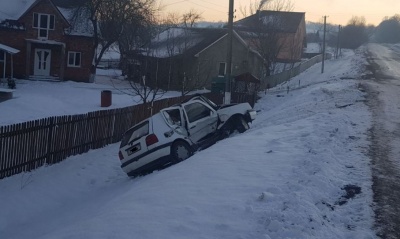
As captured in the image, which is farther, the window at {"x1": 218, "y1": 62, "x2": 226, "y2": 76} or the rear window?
the window at {"x1": 218, "y1": 62, "x2": 226, "y2": 76}

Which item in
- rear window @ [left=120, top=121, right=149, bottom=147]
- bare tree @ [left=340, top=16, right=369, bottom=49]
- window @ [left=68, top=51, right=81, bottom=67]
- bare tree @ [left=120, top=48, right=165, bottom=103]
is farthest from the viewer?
bare tree @ [left=340, top=16, right=369, bottom=49]

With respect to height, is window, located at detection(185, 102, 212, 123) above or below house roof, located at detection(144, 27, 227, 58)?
below

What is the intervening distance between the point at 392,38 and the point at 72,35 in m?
123

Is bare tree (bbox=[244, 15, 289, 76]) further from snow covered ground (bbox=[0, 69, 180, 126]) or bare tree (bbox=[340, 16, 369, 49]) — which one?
bare tree (bbox=[340, 16, 369, 49])

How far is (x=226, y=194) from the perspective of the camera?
6637mm

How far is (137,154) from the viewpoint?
460 inches

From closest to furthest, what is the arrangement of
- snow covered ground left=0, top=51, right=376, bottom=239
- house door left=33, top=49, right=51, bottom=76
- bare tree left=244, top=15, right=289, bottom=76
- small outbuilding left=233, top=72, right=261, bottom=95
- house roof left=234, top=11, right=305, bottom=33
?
1. snow covered ground left=0, top=51, right=376, bottom=239
2. small outbuilding left=233, top=72, right=261, bottom=95
3. house door left=33, top=49, right=51, bottom=76
4. bare tree left=244, top=15, right=289, bottom=76
5. house roof left=234, top=11, right=305, bottom=33

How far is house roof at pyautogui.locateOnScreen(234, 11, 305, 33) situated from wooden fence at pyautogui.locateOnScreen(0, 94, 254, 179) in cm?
3080

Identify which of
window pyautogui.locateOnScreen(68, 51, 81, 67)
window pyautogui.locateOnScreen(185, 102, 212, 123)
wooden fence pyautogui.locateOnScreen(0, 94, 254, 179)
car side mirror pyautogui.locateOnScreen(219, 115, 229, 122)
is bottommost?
wooden fence pyautogui.locateOnScreen(0, 94, 254, 179)

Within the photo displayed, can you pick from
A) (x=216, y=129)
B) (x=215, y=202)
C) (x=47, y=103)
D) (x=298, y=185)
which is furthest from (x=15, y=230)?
(x=47, y=103)

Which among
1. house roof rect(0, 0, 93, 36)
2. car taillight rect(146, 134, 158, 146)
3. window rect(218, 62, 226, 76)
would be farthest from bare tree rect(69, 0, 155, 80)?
car taillight rect(146, 134, 158, 146)

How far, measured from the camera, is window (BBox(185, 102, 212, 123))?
12.7 m

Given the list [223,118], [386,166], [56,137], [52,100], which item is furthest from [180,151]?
[52,100]

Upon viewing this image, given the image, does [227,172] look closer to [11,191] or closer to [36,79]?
[11,191]
